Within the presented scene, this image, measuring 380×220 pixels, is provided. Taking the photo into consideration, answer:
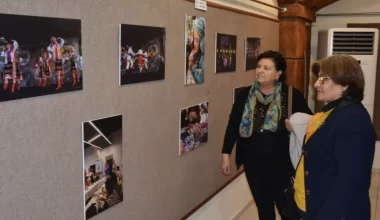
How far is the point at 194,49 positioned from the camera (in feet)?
8.93

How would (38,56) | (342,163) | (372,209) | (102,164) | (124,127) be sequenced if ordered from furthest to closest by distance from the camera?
(372,209), (124,127), (102,164), (342,163), (38,56)

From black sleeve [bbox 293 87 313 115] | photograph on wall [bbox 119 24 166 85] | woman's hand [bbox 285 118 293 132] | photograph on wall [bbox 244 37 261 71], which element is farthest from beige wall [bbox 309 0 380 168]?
photograph on wall [bbox 119 24 166 85]

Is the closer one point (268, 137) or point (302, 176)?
point (302, 176)

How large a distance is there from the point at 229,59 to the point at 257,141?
3.13 feet

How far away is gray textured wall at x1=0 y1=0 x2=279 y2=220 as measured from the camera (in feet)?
4.79

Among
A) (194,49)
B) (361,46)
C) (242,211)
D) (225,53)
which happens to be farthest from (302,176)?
(361,46)

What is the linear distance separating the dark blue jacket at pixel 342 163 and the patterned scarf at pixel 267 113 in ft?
2.33

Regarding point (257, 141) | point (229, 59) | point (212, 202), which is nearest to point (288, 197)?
point (257, 141)

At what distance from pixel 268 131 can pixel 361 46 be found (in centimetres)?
291

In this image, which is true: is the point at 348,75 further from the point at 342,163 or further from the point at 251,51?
the point at 251,51

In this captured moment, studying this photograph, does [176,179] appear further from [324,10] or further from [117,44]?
[324,10]

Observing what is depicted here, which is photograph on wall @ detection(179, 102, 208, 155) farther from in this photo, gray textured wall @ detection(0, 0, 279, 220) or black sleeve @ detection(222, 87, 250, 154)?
black sleeve @ detection(222, 87, 250, 154)

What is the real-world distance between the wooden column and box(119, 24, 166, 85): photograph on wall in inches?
103

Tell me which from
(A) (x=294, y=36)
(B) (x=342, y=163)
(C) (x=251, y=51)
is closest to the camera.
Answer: (B) (x=342, y=163)
